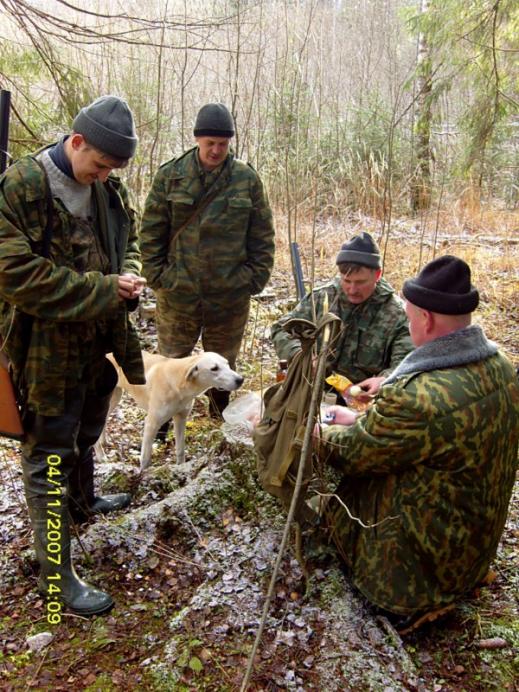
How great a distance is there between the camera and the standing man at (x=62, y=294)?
2342 millimetres

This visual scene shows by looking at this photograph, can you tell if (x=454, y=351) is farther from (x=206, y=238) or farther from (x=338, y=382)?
(x=206, y=238)

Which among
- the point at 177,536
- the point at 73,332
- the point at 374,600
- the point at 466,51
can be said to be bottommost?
the point at 177,536

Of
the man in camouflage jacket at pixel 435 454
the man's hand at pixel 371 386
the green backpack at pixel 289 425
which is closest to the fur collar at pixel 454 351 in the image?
the man in camouflage jacket at pixel 435 454

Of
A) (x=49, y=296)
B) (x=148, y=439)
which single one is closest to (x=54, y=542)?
(x=49, y=296)

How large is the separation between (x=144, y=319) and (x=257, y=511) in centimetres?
436

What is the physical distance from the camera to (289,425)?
252cm

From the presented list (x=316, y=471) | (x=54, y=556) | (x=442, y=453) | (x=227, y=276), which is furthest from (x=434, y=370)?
(x=227, y=276)

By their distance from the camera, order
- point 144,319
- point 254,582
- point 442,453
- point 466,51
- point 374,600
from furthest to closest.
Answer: point 144,319 < point 466,51 < point 254,582 < point 374,600 < point 442,453

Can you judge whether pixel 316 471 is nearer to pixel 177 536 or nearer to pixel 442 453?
pixel 442 453

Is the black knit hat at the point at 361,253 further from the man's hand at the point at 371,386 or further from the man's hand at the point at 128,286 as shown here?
the man's hand at the point at 128,286

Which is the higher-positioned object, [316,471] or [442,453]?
[442,453]

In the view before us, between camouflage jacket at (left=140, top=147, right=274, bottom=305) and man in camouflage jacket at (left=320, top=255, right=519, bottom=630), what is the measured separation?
2.18m

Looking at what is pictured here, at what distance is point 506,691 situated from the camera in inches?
91.1

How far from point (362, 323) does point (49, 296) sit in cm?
219
